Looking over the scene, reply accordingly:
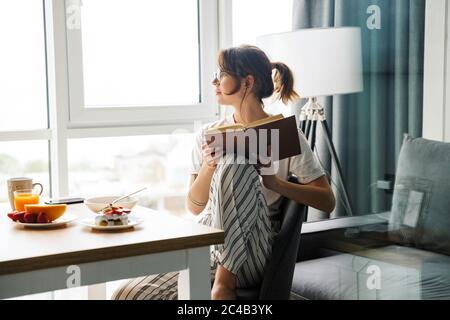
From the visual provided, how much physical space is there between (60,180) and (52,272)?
1538mm

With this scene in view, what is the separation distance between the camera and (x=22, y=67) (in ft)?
9.45

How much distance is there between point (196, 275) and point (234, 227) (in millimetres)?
503

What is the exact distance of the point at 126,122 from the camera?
3.10 m

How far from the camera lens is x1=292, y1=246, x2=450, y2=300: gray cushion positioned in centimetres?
205

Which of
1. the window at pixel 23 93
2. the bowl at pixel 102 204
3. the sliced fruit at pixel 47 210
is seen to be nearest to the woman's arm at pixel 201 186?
the bowl at pixel 102 204

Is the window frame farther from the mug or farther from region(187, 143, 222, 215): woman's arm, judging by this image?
the mug

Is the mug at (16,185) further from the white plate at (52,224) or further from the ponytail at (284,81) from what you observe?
the ponytail at (284,81)

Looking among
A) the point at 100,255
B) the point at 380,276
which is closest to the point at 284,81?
the point at 380,276

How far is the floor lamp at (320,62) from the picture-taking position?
8.29 feet

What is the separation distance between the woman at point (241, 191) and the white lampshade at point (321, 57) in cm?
27

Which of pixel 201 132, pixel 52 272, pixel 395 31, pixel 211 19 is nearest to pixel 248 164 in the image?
pixel 201 132

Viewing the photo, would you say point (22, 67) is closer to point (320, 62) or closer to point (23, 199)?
point (23, 199)
